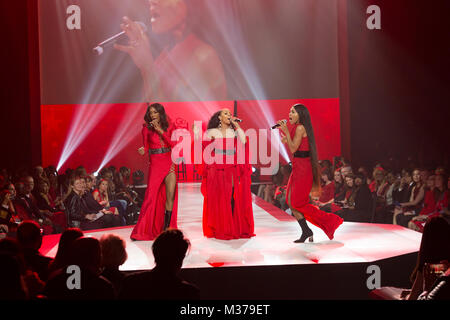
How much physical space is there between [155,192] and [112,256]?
2.21m

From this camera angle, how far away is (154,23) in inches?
335

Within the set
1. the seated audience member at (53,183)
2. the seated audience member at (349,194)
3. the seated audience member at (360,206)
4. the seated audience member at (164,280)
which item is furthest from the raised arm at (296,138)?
the seated audience member at (53,183)

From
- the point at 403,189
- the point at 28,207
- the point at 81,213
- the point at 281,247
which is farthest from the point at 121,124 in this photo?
the point at 281,247

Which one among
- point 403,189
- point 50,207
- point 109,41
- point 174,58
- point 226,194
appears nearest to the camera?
point 226,194

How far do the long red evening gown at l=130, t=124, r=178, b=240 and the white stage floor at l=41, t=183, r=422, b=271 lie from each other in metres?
0.13

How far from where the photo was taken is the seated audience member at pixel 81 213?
214 inches

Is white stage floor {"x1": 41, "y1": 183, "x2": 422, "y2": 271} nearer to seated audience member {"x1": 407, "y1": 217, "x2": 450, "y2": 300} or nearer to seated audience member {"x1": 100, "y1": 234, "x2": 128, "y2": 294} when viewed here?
seated audience member {"x1": 100, "y1": 234, "x2": 128, "y2": 294}

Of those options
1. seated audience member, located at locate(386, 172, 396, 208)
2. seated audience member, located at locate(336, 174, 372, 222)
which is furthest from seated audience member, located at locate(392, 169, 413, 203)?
seated audience member, located at locate(336, 174, 372, 222)

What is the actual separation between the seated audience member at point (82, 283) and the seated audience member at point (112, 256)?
0.28 m

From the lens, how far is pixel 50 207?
5.77 m

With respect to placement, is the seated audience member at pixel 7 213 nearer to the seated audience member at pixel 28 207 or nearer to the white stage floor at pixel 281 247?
the seated audience member at pixel 28 207

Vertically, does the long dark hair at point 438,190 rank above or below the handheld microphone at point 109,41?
below

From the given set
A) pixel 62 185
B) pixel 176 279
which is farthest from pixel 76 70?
A: pixel 176 279

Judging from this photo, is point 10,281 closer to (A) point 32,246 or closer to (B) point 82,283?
(B) point 82,283
